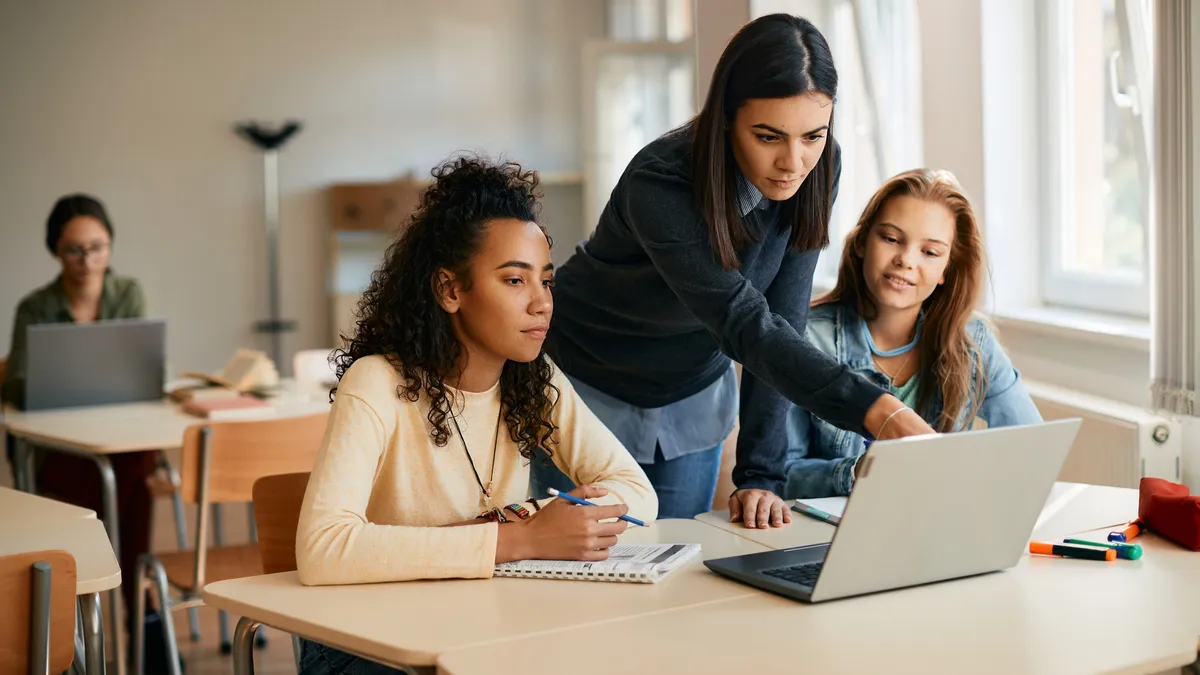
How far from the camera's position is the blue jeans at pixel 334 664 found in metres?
1.42

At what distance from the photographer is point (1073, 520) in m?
1.68

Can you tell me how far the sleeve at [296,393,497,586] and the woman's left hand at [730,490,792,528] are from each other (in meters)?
0.43

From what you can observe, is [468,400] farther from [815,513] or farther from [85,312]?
[85,312]

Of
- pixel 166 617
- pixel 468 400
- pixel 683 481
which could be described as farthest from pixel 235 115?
pixel 468 400

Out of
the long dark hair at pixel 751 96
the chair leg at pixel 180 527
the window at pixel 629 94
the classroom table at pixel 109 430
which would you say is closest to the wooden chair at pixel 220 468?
the classroom table at pixel 109 430

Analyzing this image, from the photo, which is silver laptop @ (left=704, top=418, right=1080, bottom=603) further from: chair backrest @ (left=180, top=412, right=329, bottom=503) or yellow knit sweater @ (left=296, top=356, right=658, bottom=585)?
chair backrest @ (left=180, top=412, right=329, bottom=503)

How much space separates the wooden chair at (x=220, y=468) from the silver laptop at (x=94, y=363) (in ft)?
2.01

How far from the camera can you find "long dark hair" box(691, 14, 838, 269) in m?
1.56

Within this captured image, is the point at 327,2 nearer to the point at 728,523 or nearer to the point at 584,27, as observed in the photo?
the point at 584,27

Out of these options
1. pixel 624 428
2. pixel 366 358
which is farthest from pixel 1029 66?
pixel 366 358

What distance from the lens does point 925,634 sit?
1.19 metres

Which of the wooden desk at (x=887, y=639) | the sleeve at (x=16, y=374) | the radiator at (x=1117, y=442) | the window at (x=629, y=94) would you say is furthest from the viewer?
the window at (x=629, y=94)

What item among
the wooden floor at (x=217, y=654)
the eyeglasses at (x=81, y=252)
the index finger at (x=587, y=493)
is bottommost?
the wooden floor at (x=217, y=654)

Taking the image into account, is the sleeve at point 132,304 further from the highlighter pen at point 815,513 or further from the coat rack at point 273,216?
the coat rack at point 273,216
